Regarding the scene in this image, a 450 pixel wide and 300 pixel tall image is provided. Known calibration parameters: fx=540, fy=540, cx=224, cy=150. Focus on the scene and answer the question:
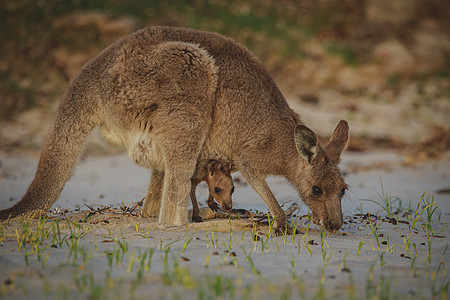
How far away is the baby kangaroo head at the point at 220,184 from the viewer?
514 centimetres

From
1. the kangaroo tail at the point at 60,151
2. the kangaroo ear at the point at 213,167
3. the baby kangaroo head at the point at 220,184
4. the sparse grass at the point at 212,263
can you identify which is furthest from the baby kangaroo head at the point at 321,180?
the kangaroo tail at the point at 60,151

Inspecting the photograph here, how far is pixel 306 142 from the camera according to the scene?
183 inches

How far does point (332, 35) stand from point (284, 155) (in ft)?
33.6

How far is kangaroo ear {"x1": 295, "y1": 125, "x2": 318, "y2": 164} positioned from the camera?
15.0ft

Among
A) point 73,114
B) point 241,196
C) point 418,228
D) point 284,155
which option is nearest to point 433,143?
point 241,196

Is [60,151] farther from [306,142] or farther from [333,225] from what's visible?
[333,225]

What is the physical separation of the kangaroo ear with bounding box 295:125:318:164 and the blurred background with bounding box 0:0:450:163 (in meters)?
5.41

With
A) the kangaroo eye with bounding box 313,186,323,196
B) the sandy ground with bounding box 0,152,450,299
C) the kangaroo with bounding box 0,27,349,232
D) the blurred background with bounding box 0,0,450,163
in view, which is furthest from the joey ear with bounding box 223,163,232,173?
the blurred background with bounding box 0,0,450,163

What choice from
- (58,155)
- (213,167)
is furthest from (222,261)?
(58,155)

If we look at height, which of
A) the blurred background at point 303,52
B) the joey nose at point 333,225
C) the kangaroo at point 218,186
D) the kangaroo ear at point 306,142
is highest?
the blurred background at point 303,52

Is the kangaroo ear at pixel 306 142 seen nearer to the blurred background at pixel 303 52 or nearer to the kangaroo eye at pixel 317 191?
the kangaroo eye at pixel 317 191

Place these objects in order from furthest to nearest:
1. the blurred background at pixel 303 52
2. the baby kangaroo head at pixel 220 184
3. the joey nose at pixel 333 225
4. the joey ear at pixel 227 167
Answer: the blurred background at pixel 303 52, the joey ear at pixel 227 167, the baby kangaroo head at pixel 220 184, the joey nose at pixel 333 225

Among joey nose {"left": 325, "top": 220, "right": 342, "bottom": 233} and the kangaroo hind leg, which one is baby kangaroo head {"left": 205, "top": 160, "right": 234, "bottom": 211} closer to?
joey nose {"left": 325, "top": 220, "right": 342, "bottom": 233}

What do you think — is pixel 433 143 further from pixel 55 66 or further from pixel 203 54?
pixel 55 66
